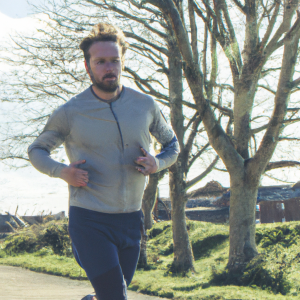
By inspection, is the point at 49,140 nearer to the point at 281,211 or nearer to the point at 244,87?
the point at 244,87

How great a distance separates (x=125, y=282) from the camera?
7.36 feet

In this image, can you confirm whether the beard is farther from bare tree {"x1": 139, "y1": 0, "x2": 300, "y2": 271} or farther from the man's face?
bare tree {"x1": 139, "y1": 0, "x2": 300, "y2": 271}

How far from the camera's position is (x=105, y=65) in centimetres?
232

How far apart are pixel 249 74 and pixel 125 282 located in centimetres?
755

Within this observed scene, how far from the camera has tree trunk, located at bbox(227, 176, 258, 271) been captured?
9.02m

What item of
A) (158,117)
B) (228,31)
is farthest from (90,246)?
(228,31)

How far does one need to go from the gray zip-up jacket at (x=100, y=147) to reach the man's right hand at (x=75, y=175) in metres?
0.06

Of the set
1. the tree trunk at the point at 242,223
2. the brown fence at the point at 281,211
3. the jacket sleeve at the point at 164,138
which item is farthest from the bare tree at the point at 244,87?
the brown fence at the point at 281,211

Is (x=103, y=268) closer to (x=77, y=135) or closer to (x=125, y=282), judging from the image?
(x=125, y=282)

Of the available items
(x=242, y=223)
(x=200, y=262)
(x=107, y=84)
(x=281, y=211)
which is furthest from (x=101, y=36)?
(x=281, y=211)

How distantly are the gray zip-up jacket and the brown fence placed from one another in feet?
71.8

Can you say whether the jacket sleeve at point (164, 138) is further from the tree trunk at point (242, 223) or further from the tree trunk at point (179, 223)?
the tree trunk at point (179, 223)

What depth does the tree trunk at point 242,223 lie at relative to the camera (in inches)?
355

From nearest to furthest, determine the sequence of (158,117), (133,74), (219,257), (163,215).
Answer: (158,117) < (219,257) < (133,74) < (163,215)
